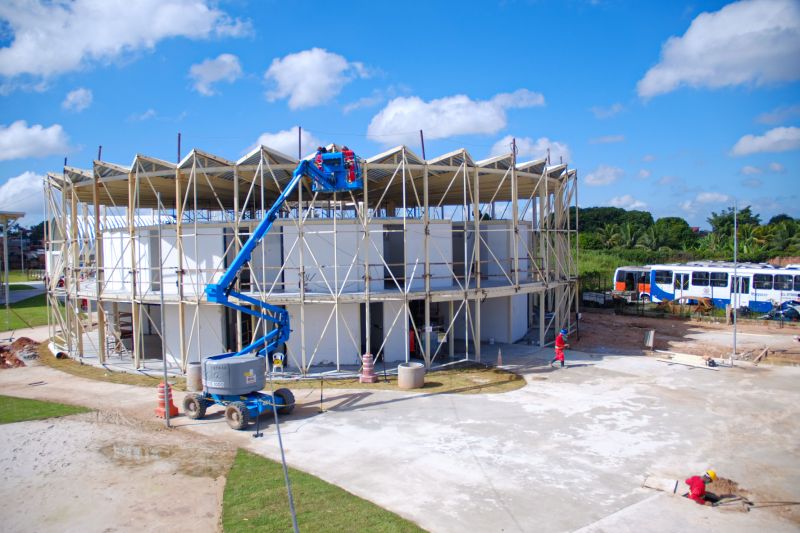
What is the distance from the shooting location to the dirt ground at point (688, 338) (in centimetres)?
2266

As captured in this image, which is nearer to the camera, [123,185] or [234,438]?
[234,438]

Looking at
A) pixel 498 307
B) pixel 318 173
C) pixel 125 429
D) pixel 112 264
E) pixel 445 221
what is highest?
pixel 318 173

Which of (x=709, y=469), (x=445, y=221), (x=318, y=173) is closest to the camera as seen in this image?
(x=709, y=469)

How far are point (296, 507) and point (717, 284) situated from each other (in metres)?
33.9

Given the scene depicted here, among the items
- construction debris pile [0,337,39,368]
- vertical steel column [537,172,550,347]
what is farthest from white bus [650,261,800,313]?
construction debris pile [0,337,39,368]

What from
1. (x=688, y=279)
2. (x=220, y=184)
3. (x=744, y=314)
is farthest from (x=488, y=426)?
(x=688, y=279)

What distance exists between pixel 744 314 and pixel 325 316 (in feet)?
87.6

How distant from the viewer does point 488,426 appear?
1355 centimetres

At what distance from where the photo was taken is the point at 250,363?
14016mm

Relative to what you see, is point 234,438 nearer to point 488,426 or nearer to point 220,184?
point 488,426

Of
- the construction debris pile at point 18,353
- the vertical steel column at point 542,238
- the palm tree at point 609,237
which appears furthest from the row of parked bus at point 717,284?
the construction debris pile at point 18,353

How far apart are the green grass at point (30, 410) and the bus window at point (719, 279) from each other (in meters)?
35.7

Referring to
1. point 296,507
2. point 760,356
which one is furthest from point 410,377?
point 760,356

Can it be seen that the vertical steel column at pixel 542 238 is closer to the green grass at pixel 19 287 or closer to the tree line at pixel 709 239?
the tree line at pixel 709 239
